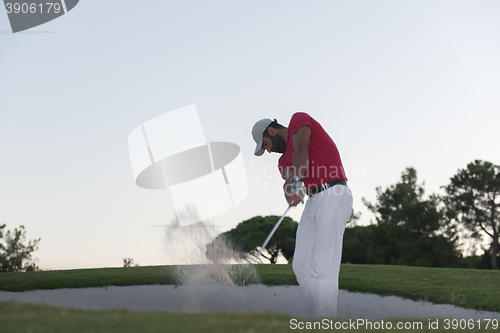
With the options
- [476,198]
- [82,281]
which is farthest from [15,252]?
[476,198]

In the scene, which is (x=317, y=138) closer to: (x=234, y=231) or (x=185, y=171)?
(x=185, y=171)

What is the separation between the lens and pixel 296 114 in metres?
4.46

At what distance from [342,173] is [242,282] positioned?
442 cm

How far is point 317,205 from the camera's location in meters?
4.34

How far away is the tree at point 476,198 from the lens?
24.9 metres

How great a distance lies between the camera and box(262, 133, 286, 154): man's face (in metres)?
4.80

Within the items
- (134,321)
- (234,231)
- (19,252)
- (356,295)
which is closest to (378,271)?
(356,295)

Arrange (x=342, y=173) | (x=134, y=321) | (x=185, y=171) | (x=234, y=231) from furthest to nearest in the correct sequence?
(x=234, y=231), (x=185, y=171), (x=342, y=173), (x=134, y=321)

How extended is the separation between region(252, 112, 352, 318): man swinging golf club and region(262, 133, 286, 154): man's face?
0.19m

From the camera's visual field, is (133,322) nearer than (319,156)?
Yes

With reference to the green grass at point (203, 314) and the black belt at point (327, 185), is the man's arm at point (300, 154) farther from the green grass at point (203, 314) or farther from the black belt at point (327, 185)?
the green grass at point (203, 314)

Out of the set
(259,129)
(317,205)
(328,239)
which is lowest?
(328,239)

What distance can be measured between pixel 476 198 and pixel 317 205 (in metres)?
24.6

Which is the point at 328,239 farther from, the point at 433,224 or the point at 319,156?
the point at 433,224
